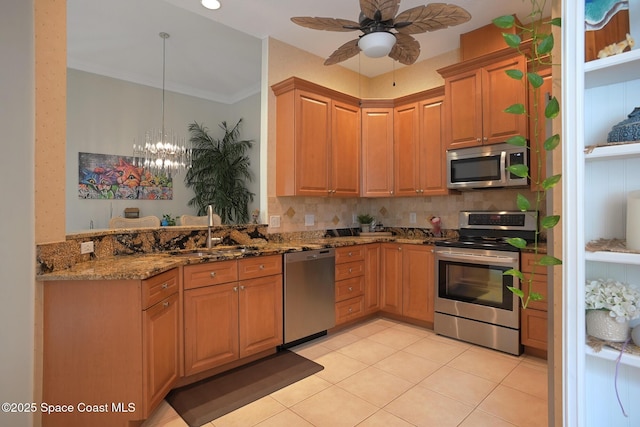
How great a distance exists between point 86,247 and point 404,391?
2420 mm

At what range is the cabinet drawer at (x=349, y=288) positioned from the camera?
130 inches

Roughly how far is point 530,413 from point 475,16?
3391 mm

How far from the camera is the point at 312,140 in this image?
344cm

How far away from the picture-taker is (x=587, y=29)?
1.03 m

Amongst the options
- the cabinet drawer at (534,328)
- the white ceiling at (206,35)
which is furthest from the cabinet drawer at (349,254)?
the white ceiling at (206,35)

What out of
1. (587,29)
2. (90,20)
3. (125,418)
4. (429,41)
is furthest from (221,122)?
(587,29)

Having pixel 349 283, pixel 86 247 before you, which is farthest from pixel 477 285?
pixel 86 247

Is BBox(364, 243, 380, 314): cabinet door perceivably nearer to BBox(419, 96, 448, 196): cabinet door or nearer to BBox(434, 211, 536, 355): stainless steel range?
BBox(434, 211, 536, 355): stainless steel range

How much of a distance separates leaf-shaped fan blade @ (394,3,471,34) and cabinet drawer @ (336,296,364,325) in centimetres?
251

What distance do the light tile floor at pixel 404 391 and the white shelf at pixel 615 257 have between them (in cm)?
143

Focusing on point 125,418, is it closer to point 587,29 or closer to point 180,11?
point 587,29

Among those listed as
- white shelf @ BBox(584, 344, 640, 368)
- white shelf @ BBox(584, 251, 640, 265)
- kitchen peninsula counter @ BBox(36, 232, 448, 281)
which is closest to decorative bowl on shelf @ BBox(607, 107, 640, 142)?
white shelf @ BBox(584, 251, 640, 265)

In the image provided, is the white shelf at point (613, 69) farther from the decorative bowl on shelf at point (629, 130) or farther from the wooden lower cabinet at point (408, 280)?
→ the wooden lower cabinet at point (408, 280)

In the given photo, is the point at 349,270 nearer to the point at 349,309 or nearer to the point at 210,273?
the point at 349,309
